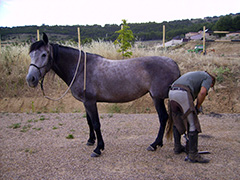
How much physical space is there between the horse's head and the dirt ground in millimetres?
1519

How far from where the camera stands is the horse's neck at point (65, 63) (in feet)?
14.2

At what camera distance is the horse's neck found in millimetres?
4324

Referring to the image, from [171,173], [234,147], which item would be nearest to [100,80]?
[171,173]

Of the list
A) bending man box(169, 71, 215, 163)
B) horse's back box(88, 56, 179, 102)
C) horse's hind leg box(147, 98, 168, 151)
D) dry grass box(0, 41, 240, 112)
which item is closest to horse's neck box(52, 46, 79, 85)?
horse's back box(88, 56, 179, 102)

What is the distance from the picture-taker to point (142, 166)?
3691mm

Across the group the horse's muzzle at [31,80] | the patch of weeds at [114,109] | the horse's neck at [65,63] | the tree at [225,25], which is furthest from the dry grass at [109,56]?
the tree at [225,25]

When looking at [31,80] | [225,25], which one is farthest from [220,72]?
[225,25]

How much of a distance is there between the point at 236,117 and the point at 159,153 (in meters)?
3.87

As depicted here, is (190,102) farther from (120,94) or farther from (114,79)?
(114,79)

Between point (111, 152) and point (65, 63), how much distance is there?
2026 millimetres

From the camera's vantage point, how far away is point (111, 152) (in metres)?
4.38

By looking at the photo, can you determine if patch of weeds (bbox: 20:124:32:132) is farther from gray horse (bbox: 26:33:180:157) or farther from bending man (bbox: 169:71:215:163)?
bending man (bbox: 169:71:215:163)

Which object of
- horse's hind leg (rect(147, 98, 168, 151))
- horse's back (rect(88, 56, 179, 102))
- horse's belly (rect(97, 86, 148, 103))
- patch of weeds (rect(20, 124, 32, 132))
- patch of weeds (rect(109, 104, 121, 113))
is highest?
horse's back (rect(88, 56, 179, 102))

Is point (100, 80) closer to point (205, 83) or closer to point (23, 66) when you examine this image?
point (205, 83)
